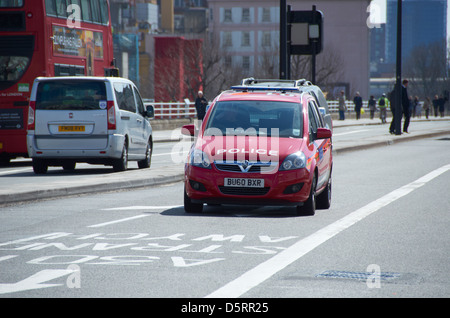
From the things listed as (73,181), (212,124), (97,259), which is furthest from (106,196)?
(97,259)

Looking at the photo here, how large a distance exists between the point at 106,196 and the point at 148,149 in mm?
6689

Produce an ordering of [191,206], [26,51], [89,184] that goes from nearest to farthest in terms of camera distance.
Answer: [191,206] < [89,184] < [26,51]

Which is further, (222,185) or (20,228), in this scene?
(222,185)

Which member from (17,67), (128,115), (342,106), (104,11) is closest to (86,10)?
(104,11)

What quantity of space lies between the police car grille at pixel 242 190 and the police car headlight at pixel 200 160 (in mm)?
341

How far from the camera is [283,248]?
9164 millimetres

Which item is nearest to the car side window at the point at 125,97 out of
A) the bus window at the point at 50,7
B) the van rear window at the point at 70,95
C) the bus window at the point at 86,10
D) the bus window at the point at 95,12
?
the van rear window at the point at 70,95

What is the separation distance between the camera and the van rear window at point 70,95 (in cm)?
1897

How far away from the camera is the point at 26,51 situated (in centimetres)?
2283

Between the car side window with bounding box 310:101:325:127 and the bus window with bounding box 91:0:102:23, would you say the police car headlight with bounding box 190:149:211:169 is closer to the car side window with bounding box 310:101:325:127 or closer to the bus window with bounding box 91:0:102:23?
the car side window with bounding box 310:101:325:127

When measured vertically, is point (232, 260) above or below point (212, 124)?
below

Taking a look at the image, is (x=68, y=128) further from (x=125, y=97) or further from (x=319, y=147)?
(x=319, y=147)

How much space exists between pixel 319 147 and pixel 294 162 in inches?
45.3
